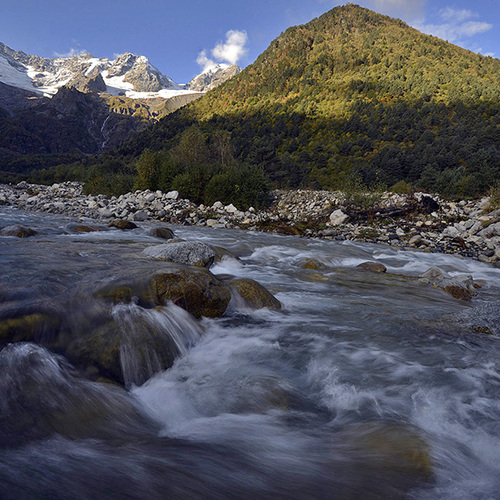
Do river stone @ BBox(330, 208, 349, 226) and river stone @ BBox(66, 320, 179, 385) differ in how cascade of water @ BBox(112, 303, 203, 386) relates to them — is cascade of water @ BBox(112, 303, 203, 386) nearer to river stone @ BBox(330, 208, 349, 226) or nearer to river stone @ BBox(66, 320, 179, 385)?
river stone @ BBox(66, 320, 179, 385)

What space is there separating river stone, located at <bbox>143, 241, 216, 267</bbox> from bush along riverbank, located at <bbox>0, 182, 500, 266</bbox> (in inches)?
357

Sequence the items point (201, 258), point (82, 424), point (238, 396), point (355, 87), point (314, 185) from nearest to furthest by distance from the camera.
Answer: point (82, 424)
point (238, 396)
point (201, 258)
point (314, 185)
point (355, 87)

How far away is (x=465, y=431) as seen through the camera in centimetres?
224

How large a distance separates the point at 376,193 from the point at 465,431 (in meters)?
17.0

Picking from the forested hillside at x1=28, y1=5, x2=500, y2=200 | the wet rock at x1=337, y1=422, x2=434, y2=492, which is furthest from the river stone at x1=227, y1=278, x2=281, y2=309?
the forested hillside at x1=28, y1=5, x2=500, y2=200

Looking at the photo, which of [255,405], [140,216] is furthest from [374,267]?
[140,216]

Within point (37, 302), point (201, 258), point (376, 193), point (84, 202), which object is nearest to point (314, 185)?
point (376, 193)

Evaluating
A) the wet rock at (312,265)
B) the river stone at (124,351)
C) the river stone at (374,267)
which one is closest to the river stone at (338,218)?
the river stone at (374,267)

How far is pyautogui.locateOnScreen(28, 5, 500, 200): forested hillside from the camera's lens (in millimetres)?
25688

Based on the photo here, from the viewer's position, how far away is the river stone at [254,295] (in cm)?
484

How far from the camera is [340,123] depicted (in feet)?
170

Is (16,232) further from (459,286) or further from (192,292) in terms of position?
(459,286)

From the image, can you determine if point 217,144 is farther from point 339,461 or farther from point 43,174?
point 339,461

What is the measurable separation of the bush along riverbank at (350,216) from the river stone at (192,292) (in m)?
10.1
